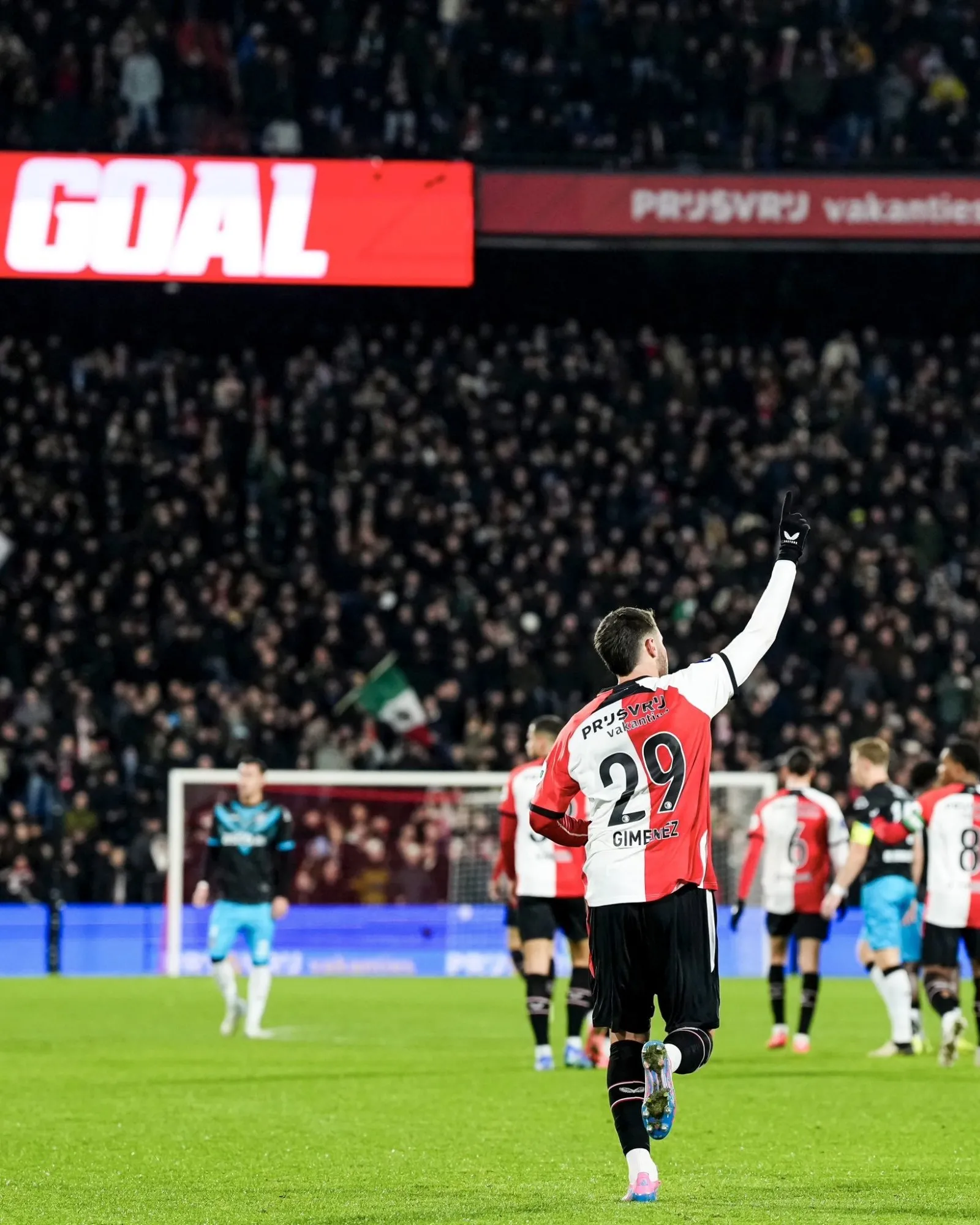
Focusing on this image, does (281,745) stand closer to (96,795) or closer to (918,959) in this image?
(96,795)

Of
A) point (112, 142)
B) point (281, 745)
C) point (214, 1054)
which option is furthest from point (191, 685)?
point (214, 1054)

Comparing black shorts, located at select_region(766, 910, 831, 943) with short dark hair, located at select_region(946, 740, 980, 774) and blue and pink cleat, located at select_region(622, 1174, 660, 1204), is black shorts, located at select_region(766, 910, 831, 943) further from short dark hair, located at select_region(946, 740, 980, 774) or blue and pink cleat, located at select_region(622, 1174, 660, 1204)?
blue and pink cleat, located at select_region(622, 1174, 660, 1204)

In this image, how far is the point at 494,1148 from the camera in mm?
9461

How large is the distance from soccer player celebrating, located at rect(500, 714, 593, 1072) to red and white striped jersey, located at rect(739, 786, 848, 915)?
2.35 m

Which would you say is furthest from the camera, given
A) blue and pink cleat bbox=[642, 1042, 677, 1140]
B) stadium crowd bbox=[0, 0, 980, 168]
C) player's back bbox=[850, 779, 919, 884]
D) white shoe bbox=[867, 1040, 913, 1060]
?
stadium crowd bbox=[0, 0, 980, 168]

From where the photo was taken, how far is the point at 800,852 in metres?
15.9

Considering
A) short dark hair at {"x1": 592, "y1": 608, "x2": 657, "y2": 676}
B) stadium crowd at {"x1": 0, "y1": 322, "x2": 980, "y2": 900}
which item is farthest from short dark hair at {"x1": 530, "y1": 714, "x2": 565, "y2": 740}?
stadium crowd at {"x1": 0, "y1": 322, "x2": 980, "y2": 900}

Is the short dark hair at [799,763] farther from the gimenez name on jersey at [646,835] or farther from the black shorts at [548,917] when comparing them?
the gimenez name on jersey at [646,835]

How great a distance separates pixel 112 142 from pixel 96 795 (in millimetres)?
9718

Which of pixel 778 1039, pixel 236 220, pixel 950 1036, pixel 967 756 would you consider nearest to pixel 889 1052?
pixel 778 1039

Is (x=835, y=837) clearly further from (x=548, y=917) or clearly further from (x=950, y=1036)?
(x=548, y=917)

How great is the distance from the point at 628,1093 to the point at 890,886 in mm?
8340

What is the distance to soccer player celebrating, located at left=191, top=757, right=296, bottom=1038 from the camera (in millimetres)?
16453

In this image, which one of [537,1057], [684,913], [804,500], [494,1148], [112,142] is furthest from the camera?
[804,500]
